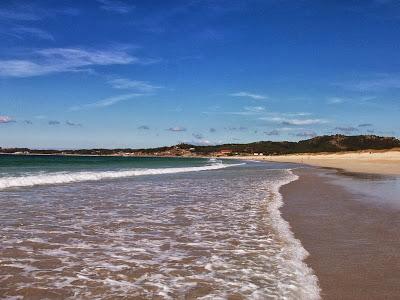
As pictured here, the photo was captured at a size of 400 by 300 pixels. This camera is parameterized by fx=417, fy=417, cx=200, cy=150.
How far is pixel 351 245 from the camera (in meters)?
8.48

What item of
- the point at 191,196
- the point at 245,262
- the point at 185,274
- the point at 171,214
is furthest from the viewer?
the point at 191,196

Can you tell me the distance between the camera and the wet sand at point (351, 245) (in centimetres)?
587

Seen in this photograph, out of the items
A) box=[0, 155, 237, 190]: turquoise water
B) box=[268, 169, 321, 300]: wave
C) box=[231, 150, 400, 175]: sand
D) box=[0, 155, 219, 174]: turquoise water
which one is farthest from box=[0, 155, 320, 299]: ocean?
box=[0, 155, 219, 174]: turquoise water

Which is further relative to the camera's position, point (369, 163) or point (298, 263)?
point (369, 163)

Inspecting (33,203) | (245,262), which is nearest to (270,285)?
(245,262)

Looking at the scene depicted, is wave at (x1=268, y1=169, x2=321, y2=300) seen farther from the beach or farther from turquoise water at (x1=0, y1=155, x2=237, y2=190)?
turquoise water at (x1=0, y1=155, x2=237, y2=190)

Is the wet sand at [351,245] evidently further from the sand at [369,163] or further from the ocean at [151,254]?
the sand at [369,163]

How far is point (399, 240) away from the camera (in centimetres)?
893

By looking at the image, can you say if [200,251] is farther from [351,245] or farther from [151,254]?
[351,245]

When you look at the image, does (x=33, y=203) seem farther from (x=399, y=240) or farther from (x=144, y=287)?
(x=399, y=240)

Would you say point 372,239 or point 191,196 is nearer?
point 372,239

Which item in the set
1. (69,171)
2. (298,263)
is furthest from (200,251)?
(69,171)

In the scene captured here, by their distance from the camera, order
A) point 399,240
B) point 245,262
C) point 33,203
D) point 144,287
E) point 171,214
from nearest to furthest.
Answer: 1. point 144,287
2. point 245,262
3. point 399,240
4. point 171,214
5. point 33,203

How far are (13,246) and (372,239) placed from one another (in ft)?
24.5
